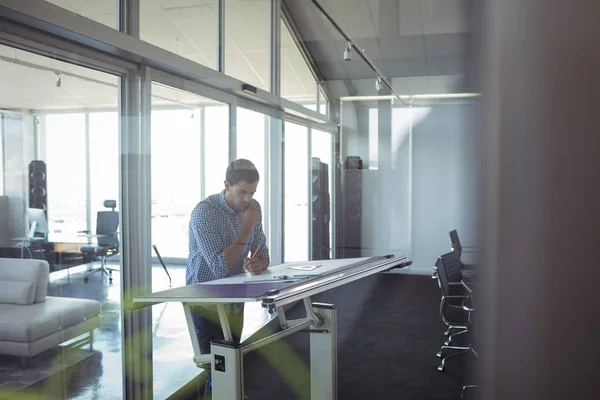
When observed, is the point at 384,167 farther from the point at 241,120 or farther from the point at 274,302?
the point at 274,302

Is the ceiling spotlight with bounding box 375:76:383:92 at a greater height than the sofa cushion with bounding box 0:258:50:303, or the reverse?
the ceiling spotlight with bounding box 375:76:383:92

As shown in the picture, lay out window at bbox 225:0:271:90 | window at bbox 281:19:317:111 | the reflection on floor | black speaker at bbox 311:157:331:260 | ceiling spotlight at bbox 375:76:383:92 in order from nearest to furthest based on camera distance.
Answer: the reflection on floor, window at bbox 225:0:271:90, ceiling spotlight at bbox 375:76:383:92, window at bbox 281:19:317:111, black speaker at bbox 311:157:331:260

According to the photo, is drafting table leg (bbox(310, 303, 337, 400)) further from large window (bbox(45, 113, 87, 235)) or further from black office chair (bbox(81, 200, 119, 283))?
large window (bbox(45, 113, 87, 235))

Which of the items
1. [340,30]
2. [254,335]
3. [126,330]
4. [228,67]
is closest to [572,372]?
[126,330]

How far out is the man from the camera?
7.02 ft

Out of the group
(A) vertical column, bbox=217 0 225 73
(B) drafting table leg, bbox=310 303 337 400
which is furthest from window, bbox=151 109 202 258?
(B) drafting table leg, bbox=310 303 337 400

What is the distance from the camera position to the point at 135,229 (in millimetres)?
2449

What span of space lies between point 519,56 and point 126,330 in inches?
94.7

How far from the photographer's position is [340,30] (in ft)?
16.3

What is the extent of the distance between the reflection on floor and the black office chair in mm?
69

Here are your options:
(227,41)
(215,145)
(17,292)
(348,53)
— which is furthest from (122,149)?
(348,53)

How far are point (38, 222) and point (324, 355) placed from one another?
1.45m

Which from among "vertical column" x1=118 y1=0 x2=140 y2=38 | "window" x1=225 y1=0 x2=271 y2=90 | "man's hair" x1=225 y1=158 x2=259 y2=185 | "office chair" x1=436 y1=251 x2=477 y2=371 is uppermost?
"window" x1=225 y1=0 x2=271 y2=90

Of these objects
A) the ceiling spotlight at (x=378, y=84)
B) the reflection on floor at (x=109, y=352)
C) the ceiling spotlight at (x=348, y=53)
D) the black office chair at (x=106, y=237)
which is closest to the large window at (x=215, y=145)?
the reflection on floor at (x=109, y=352)
